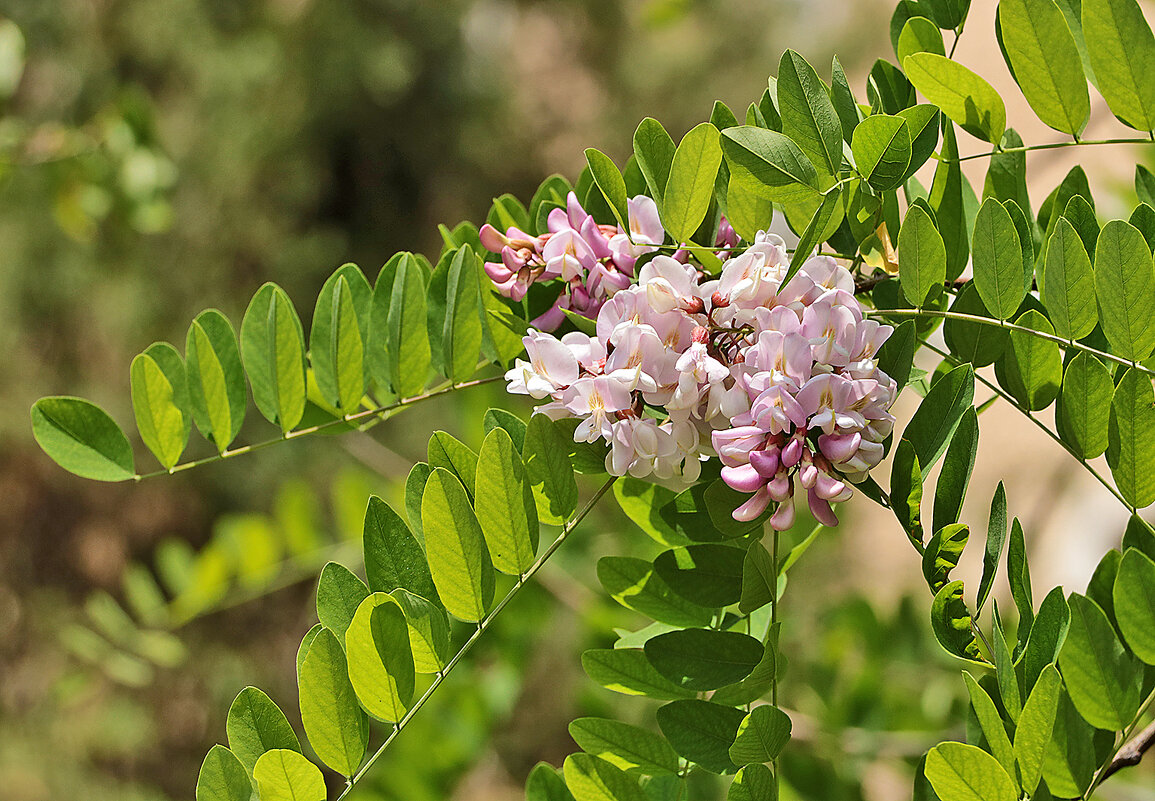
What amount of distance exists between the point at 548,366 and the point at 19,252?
2405mm

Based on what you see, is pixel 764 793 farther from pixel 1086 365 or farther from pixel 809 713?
pixel 809 713

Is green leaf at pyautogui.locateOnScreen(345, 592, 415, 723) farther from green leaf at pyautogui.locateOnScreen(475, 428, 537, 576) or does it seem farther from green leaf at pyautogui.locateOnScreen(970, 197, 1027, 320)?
green leaf at pyautogui.locateOnScreen(970, 197, 1027, 320)

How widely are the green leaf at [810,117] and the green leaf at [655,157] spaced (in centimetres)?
4

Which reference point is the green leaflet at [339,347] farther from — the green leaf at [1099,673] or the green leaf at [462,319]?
the green leaf at [1099,673]

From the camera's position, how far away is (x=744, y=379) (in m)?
0.23

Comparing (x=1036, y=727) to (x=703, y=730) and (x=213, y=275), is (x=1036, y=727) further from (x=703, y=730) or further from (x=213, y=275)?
(x=213, y=275)

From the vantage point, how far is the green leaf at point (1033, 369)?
27 cm

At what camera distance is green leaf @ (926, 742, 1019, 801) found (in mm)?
211

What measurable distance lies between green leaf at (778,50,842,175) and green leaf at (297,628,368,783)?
0.19 metres

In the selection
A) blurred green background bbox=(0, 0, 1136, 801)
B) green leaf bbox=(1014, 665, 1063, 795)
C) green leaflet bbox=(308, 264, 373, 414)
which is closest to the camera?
green leaf bbox=(1014, 665, 1063, 795)

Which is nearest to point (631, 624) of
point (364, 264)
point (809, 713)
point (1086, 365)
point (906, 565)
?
point (809, 713)

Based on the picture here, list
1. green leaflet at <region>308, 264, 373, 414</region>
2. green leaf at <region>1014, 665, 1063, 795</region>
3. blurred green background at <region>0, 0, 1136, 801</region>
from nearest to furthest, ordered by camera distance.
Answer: green leaf at <region>1014, 665, 1063, 795</region>
green leaflet at <region>308, 264, 373, 414</region>
blurred green background at <region>0, 0, 1136, 801</region>

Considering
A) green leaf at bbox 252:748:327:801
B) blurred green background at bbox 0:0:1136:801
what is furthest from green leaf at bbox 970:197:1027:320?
blurred green background at bbox 0:0:1136:801

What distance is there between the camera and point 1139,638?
0.71 feet
